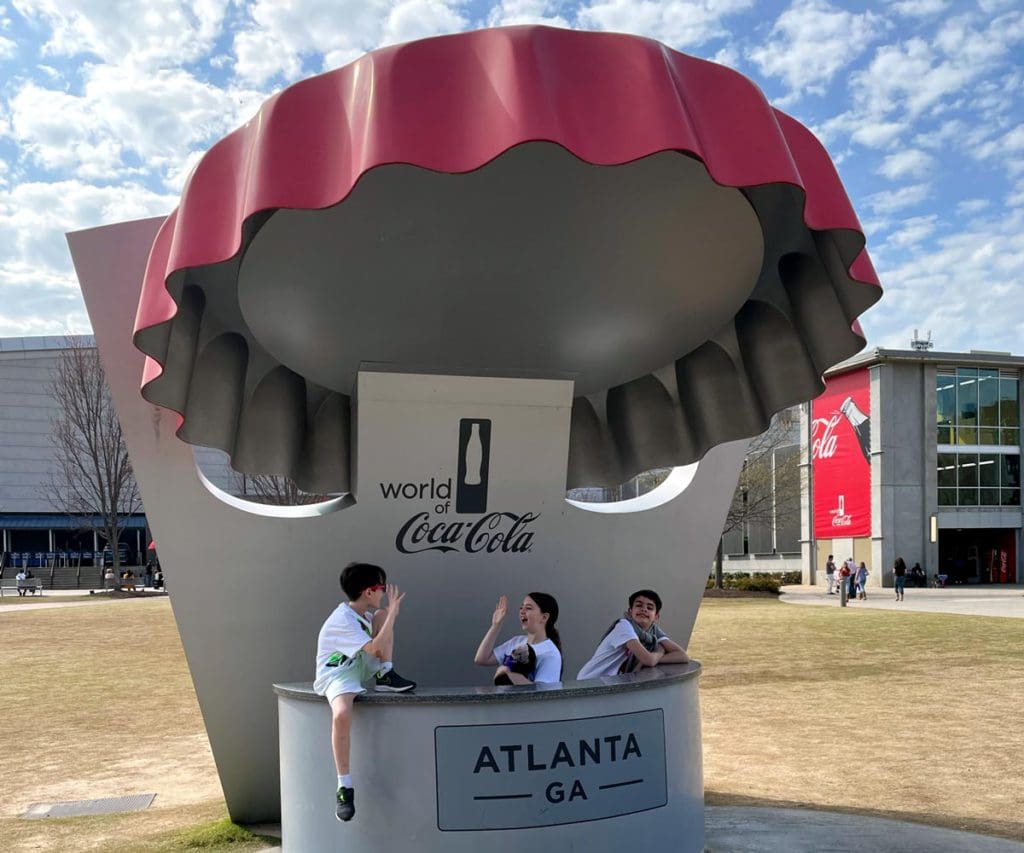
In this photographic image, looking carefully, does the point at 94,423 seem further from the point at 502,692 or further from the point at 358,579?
the point at 502,692

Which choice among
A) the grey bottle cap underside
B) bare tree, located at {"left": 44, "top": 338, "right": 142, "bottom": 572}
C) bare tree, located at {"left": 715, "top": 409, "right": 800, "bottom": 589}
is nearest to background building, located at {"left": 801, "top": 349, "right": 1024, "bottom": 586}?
bare tree, located at {"left": 715, "top": 409, "right": 800, "bottom": 589}

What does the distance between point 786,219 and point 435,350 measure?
9.40ft

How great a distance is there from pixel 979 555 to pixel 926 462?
708 cm

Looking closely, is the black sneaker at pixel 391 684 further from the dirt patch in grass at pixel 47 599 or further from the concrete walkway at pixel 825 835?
the dirt patch in grass at pixel 47 599

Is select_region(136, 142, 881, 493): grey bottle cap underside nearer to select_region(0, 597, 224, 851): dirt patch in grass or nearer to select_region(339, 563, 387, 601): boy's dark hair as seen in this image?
select_region(339, 563, 387, 601): boy's dark hair

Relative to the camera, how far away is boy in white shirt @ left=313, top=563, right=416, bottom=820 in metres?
5.78

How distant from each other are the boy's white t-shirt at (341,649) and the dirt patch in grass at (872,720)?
4586 mm

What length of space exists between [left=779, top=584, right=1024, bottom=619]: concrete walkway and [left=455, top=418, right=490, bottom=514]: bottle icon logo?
896 inches

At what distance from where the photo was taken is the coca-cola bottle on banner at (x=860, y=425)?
4469cm

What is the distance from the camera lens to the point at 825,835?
7465 mm

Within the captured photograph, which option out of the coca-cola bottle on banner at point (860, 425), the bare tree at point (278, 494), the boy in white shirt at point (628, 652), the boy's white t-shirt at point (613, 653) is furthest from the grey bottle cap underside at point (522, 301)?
the coca-cola bottle on banner at point (860, 425)

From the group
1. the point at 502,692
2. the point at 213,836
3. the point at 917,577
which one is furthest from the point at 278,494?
the point at 502,692

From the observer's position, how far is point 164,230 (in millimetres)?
5941

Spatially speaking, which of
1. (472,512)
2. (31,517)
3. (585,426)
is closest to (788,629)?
(585,426)
